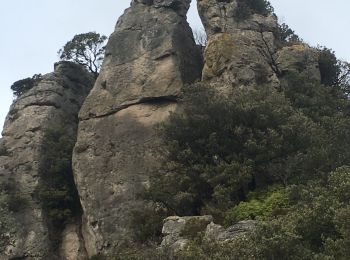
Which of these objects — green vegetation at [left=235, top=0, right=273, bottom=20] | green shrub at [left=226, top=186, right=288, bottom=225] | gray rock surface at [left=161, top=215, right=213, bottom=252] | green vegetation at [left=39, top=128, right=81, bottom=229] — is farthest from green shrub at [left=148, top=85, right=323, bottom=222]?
green vegetation at [left=235, top=0, right=273, bottom=20]

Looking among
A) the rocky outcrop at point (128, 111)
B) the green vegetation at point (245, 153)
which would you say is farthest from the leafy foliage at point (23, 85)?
the green vegetation at point (245, 153)

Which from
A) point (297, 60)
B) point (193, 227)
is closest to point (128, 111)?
point (297, 60)

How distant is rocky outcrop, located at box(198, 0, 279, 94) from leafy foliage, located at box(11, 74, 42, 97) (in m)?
14.4

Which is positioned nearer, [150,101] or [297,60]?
[150,101]

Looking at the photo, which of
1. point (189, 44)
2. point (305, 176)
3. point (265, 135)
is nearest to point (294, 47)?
point (189, 44)

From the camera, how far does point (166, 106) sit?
1430 inches

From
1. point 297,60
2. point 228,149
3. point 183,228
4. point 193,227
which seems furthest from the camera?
point 297,60

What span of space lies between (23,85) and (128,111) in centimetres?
1330

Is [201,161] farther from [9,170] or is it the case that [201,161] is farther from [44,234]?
[9,170]

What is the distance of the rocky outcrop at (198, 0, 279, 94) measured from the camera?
35.8 m

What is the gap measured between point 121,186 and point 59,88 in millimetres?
13083

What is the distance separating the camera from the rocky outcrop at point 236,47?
3578 centimetres

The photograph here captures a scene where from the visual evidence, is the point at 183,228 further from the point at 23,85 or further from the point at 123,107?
the point at 23,85

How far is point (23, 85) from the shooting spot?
1804 inches
